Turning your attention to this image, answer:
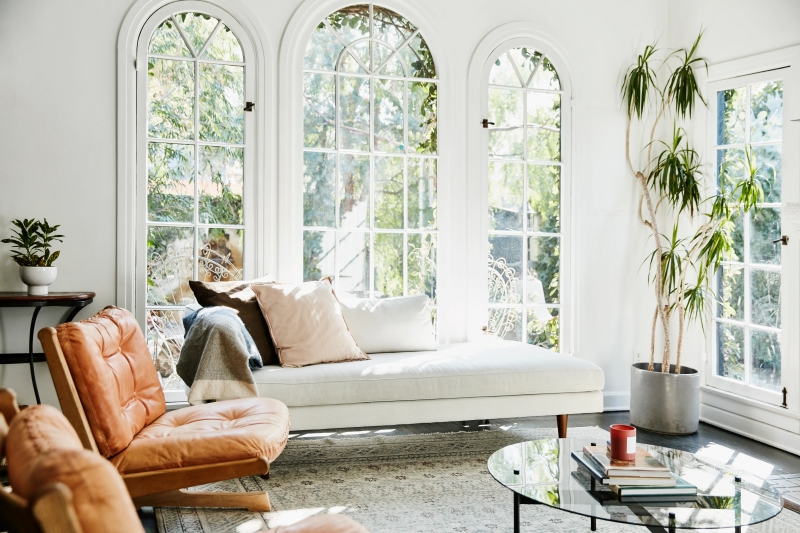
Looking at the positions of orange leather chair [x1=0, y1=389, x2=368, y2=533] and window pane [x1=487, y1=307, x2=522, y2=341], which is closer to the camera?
orange leather chair [x1=0, y1=389, x2=368, y2=533]

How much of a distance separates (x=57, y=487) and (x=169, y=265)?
3.47m

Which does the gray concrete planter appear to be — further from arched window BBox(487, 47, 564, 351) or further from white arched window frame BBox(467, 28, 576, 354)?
white arched window frame BBox(467, 28, 576, 354)

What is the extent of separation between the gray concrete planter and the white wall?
593 mm

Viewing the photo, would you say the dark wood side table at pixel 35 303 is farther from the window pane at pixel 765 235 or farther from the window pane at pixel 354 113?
the window pane at pixel 765 235

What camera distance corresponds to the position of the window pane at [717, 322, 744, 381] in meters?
4.59

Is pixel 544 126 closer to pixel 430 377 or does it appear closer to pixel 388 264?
pixel 388 264

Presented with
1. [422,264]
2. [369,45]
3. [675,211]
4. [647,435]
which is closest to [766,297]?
[675,211]

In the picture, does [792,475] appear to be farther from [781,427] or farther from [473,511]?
[473,511]

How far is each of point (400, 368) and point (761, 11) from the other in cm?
312

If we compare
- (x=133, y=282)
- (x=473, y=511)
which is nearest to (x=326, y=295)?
(x=133, y=282)

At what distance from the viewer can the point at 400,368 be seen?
3674 millimetres

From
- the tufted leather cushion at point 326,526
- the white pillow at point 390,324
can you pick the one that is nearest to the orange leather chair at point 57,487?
the tufted leather cushion at point 326,526

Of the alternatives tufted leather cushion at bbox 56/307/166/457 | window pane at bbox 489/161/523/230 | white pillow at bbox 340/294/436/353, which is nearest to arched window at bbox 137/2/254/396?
white pillow at bbox 340/294/436/353

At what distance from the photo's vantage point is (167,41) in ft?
13.9
